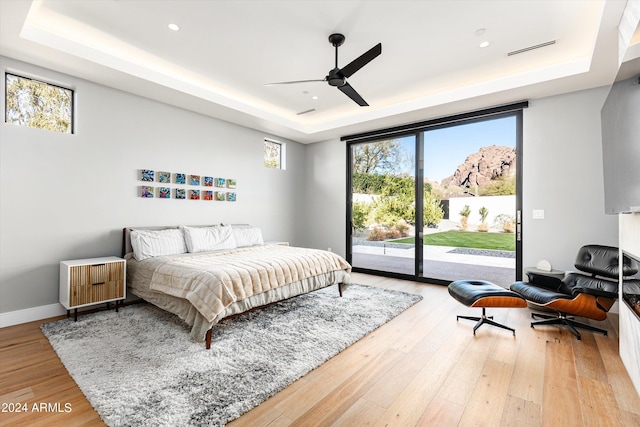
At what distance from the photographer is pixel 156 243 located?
152 inches

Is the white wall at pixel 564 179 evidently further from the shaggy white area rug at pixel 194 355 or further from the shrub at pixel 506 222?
the shaggy white area rug at pixel 194 355

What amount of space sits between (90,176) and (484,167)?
18.2 ft

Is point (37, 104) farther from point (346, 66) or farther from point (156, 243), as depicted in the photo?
point (346, 66)

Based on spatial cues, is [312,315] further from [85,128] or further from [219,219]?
[85,128]

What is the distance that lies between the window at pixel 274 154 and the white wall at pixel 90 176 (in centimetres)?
81

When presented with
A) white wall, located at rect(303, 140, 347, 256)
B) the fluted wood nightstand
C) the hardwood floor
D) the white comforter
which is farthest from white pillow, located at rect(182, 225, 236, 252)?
white wall, located at rect(303, 140, 347, 256)

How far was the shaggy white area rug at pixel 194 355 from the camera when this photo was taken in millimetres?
1824

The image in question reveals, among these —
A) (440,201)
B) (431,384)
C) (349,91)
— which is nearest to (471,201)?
(440,201)

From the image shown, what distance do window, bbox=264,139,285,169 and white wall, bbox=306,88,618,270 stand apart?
172 inches

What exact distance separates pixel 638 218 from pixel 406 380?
6.53 ft

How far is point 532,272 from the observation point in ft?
11.7

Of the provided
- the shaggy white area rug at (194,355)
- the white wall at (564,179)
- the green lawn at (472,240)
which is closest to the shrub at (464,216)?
the green lawn at (472,240)

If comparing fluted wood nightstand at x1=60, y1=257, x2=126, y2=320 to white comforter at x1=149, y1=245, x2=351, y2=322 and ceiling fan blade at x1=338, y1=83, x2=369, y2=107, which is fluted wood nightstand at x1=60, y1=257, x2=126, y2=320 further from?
ceiling fan blade at x1=338, y1=83, x2=369, y2=107

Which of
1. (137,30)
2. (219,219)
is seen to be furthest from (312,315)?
(137,30)
